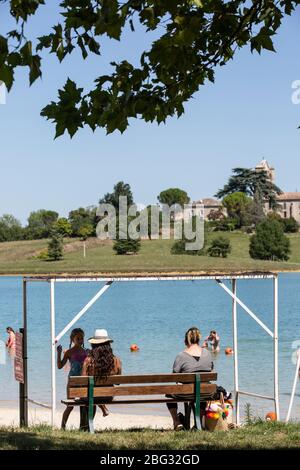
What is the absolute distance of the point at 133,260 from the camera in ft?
431

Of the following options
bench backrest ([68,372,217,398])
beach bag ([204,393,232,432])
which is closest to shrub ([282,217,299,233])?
beach bag ([204,393,232,432])

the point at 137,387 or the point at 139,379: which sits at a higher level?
the point at 139,379

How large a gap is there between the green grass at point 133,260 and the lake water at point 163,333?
29065mm

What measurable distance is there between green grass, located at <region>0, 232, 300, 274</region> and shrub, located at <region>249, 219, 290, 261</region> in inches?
62.9

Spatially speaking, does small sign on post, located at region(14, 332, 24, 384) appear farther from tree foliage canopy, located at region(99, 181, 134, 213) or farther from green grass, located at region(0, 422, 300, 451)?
tree foliage canopy, located at region(99, 181, 134, 213)

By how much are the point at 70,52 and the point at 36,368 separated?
23.7 metres

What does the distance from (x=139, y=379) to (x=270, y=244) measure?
12836 cm

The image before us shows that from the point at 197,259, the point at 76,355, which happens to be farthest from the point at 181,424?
the point at 197,259

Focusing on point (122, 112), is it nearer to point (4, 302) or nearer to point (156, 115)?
point (156, 115)

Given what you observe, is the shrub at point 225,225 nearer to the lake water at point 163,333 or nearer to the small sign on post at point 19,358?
the lake water at point 163,333

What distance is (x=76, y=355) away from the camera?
13.6 meters

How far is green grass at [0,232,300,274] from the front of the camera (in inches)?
4769

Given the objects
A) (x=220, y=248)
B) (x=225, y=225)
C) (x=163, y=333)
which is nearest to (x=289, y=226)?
(x=225, y=225)

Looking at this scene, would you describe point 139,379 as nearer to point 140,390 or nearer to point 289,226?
point 140,390
